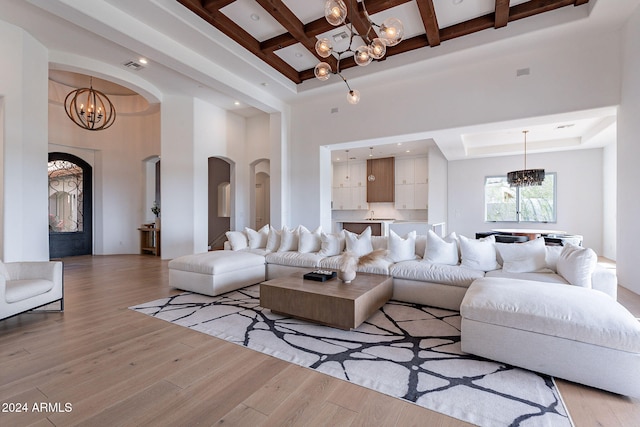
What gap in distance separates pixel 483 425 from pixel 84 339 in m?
3.11

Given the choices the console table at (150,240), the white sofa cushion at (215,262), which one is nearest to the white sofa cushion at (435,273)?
the white sofa cushion at (215,262)

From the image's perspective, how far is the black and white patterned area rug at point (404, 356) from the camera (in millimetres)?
1706

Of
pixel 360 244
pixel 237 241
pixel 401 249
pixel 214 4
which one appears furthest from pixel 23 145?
pixel 401 249

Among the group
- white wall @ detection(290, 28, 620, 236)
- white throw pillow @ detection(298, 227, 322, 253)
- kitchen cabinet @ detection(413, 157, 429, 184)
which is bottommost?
white throw pillow @ detection(298, 227, 322, 253)

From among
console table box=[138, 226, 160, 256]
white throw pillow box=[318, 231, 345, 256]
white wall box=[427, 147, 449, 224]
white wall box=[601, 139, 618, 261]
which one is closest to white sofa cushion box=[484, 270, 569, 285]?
white throw pillow box=[318, 231, 345, 256]

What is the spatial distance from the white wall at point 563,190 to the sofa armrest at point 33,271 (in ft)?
29.5

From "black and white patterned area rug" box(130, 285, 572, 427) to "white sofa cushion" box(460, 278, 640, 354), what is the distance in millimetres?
363

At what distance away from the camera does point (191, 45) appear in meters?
4.72

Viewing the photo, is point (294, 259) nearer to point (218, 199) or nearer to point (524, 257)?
point (524, 257)

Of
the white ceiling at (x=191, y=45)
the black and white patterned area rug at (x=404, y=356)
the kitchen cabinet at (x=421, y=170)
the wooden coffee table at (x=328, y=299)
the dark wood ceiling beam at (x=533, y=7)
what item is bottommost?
the black and white patterned area rug at (x=404, y=356)

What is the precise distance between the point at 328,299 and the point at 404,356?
807 mm

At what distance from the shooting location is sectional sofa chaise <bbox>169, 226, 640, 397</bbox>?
1.85 m

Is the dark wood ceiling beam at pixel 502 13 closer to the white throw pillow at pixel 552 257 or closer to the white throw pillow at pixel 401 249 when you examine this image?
the white throw pillow at pixel 552 257

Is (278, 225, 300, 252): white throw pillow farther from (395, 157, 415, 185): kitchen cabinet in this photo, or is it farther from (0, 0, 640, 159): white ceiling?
(395, 157, 415, 185): kitchen cabinet
